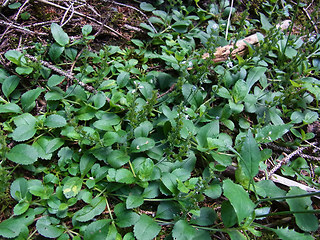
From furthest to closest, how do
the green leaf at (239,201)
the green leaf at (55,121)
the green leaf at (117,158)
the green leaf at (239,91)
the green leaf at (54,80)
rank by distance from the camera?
the green leaf at (239,91) < the green leaf at (54,80) < the green leaf at (55,121) < the green leaf at (117,158) < the green leaf at (239,201)

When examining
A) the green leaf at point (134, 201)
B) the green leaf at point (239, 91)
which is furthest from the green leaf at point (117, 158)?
the green leaf at point (239, 91)

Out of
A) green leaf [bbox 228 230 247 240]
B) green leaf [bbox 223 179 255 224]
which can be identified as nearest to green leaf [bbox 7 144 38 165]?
green leaf [bbox 223 179 255 224]

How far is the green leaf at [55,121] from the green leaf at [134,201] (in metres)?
0.82

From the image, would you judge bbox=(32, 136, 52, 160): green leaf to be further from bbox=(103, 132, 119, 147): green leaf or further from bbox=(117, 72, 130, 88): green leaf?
bbox=(117, 72, 130, 88): green leaf

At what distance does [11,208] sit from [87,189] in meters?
0.55

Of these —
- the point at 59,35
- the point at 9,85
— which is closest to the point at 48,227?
the point at 9,85

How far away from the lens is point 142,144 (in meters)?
2.26

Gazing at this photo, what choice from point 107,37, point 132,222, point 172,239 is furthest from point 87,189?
point 107,37

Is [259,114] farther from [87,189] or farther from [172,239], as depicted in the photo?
[87,189]

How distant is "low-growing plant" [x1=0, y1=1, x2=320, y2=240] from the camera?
6.57 ft

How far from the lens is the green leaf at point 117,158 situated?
2.16m

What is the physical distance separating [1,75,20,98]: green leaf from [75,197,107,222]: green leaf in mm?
1271

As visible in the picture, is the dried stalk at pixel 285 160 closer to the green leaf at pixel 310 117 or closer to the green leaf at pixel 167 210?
the green leaf at pixel 310 117

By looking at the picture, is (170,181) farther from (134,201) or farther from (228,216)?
(228,216)
